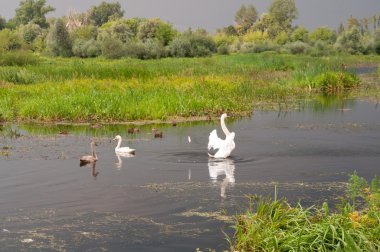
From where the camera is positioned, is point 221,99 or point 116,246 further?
point 221,99

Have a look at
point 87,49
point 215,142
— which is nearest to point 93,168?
point 215,142


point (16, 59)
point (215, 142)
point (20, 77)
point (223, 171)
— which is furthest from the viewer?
point (16, 59)

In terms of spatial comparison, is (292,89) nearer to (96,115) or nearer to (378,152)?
(96,115)

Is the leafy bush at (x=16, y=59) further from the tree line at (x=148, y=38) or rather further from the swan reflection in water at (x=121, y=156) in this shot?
the swan reflection in water at (x=121, y=156)

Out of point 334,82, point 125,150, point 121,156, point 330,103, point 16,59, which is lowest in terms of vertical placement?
point 121,156

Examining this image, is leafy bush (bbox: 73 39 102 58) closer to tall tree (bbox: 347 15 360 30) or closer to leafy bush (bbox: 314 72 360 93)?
leafy bush (bbox: 314 72 360 93)

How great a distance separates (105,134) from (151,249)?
1125cm

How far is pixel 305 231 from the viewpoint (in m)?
8.65

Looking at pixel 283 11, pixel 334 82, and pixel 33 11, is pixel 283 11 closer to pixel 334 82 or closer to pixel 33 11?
pixel 33 11

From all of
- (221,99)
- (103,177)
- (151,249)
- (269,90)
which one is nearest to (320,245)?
(151,249)

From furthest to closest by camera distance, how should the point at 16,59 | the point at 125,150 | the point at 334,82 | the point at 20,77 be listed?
1. the point at 16,59
2. the point at 334,82
3. the point at 20,77
4. the point at 125,150

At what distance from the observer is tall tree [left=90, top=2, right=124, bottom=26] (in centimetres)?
13062

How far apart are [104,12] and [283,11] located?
123 ft

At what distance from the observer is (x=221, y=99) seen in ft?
84.1
